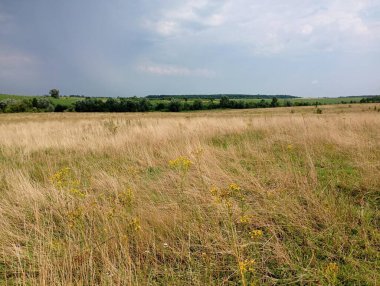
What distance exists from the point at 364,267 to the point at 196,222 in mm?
1494

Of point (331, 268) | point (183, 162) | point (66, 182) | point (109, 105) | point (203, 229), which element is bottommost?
point (203, 229)

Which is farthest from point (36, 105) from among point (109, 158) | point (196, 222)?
point (196, 222)

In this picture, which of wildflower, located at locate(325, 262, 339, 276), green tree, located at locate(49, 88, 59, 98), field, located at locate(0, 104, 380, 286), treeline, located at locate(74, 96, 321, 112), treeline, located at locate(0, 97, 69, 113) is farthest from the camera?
green tree, located at locate(49, 88, 59, 98)

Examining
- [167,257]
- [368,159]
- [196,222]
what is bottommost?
[167,257]

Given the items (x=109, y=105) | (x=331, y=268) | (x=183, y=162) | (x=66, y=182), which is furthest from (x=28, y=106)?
(x=331, y=268)

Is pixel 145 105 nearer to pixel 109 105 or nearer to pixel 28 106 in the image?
pixel 109 105

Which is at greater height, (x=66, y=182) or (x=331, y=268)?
(x=66, y=182)

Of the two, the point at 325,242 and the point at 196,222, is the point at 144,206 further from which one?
the point at 325,242

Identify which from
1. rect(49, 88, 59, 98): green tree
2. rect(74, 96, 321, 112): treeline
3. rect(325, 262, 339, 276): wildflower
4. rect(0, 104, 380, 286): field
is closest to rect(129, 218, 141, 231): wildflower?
rect(0, 104, 380, 286): field

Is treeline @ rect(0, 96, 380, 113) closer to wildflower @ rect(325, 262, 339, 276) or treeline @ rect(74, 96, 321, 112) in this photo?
treeline @ rect(74, 96, 321, 112)

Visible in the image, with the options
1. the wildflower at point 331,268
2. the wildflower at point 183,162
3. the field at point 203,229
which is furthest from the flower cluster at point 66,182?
the wildflower at point 331,268

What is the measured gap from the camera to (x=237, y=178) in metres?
4.02

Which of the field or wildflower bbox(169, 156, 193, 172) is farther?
wildflower bbox(169, 156, 193, 172)

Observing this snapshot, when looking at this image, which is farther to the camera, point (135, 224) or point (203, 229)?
A: point (203, 229)
